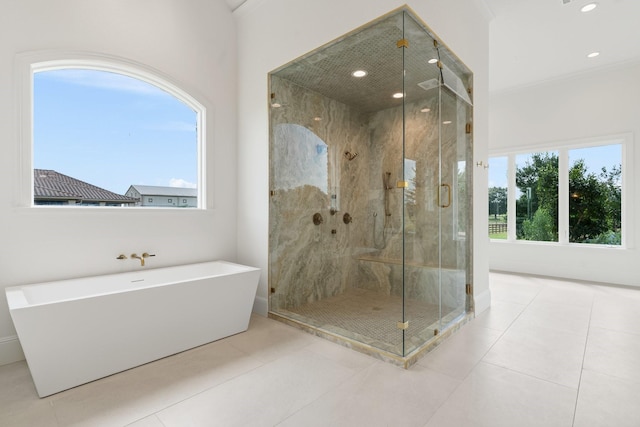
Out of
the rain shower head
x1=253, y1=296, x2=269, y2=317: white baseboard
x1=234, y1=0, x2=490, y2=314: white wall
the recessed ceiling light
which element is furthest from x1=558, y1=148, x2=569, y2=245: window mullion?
x1=253, y1=296, x2=269, y2=317: white baseboard

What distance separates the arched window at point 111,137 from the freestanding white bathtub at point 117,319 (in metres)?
0.75

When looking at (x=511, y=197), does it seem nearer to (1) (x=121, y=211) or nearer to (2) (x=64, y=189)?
(1) (x=121, y=211)

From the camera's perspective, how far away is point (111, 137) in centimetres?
295

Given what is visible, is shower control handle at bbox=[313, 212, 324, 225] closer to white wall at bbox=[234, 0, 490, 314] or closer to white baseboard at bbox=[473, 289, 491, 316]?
white wall at bbox=[234, 0, 490, 314]

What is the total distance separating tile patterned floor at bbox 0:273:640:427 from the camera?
64.6 inches

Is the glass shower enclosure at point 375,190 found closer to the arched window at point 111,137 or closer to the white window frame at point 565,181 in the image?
the arched window at point 111,137

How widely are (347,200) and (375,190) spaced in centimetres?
39

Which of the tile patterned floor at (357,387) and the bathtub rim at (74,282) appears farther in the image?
the bathtub rim at (74,282)

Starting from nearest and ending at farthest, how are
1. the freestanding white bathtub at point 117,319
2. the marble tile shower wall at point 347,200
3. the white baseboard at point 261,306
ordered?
the freestanding white bathtub at point 117,319, the marble tile shower wall at point 347,200, the white baseboard at point 261,306

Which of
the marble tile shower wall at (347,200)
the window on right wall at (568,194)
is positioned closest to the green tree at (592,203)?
the window on right wall at (568,194)

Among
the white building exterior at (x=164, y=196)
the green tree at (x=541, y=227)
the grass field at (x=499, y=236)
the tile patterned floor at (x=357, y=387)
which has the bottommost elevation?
the tile patterned floor at (x=357, y=387)

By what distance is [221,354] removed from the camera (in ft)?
7.80

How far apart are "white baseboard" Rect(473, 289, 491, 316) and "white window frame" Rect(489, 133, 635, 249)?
8.05ft

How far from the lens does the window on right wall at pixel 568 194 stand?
463 cm
